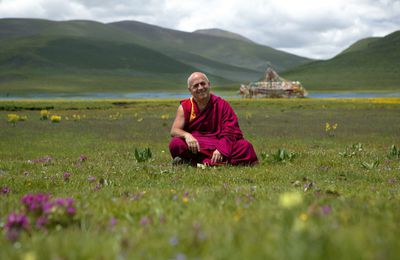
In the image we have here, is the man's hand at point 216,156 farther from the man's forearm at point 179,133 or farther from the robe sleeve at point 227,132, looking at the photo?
the man's forearm at point 179,133

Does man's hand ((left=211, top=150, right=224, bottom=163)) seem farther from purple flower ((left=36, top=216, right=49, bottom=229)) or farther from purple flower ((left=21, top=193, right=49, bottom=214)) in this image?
purple flower ((left=36, top=216, right=49, bottom=229))

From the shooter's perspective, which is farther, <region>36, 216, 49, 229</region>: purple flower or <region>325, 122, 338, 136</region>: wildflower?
<region>325, 122, 338, 136</region>: wildflower

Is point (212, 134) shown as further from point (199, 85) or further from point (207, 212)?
point (207, 212)

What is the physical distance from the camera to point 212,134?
35.7ft

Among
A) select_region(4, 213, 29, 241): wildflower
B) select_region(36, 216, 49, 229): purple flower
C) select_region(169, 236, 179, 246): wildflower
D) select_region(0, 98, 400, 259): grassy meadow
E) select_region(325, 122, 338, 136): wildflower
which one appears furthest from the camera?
select_region(325, 122, 338, 136): wildflower

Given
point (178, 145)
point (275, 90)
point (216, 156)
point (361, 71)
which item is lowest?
point (216, 156)

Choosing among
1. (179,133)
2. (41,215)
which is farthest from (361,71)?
(41,215)

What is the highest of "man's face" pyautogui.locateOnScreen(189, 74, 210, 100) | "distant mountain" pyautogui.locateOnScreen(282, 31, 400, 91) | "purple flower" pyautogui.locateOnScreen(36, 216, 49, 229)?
"distant mountain" pyautogui.locateOnScreen(282, 31, 400, 91)

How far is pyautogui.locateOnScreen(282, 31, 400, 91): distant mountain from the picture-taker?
137m

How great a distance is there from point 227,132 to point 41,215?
21.8 feet

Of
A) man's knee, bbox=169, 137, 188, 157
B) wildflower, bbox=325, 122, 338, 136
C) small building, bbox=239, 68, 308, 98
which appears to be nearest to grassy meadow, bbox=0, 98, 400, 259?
man's knee, bbox=169, 137, 188, 157

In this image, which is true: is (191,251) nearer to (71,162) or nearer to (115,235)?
(115,235)

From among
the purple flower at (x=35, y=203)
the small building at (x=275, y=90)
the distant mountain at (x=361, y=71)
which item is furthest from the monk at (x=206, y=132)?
the distant mountain at (x=361, y=71)

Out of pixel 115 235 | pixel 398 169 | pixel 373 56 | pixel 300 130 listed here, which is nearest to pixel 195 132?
pixel 398 169
